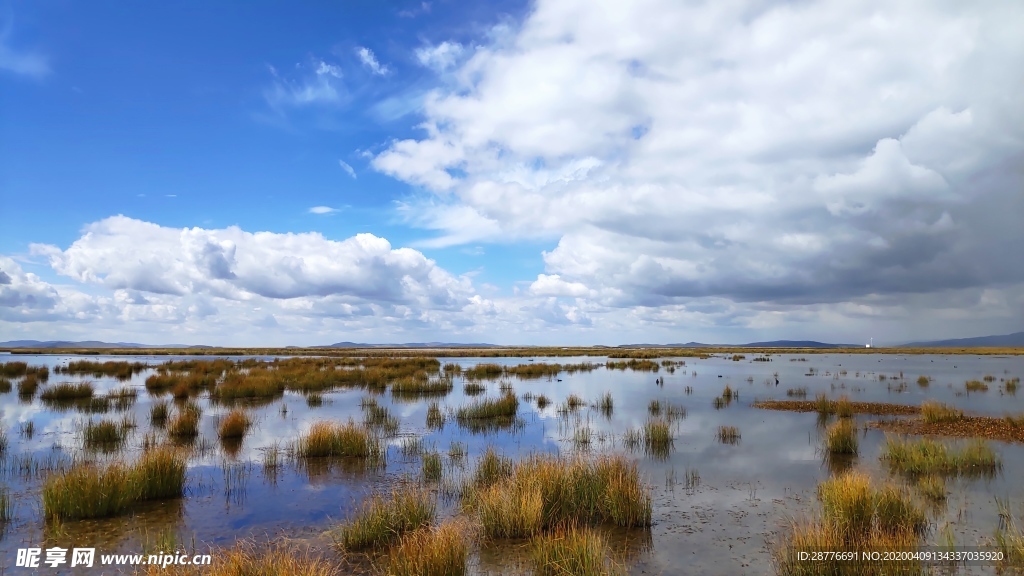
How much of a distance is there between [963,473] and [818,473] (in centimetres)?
334

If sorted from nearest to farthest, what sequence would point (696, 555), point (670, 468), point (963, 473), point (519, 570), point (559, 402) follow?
point (519, 570), point (696, 555), point (963, 473), point (670, 468), point (559, 402)

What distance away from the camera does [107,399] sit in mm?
24984

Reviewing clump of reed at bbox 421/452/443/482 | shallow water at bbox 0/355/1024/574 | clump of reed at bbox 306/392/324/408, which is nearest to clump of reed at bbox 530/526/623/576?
shallow water at bbox 0/355/1024/574

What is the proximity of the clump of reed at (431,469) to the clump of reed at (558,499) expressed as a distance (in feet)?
6.22

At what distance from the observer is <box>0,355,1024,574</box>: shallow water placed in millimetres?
8664

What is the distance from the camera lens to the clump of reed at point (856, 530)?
22.6 feet

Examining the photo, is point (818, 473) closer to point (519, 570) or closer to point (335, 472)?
point (519, 570)

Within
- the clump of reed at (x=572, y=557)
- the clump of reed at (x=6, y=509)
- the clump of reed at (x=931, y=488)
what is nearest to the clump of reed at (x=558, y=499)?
the clump of reed at (x=572, y=557)

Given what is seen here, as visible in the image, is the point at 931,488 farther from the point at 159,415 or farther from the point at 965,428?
the point at 159,415

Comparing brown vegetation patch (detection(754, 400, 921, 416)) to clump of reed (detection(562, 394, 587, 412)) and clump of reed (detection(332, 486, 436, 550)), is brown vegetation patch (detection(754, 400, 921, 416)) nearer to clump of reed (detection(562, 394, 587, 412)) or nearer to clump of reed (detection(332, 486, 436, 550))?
clump of reed (detection(562, 394, 587, 412))

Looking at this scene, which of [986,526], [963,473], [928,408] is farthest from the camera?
[928,408]

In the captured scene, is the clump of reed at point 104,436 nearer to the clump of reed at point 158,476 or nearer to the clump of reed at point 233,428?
the clump of reed at point 233,428

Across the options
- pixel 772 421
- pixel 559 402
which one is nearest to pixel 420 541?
pixel 772 421

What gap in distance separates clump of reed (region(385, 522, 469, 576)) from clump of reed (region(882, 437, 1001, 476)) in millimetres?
11903
